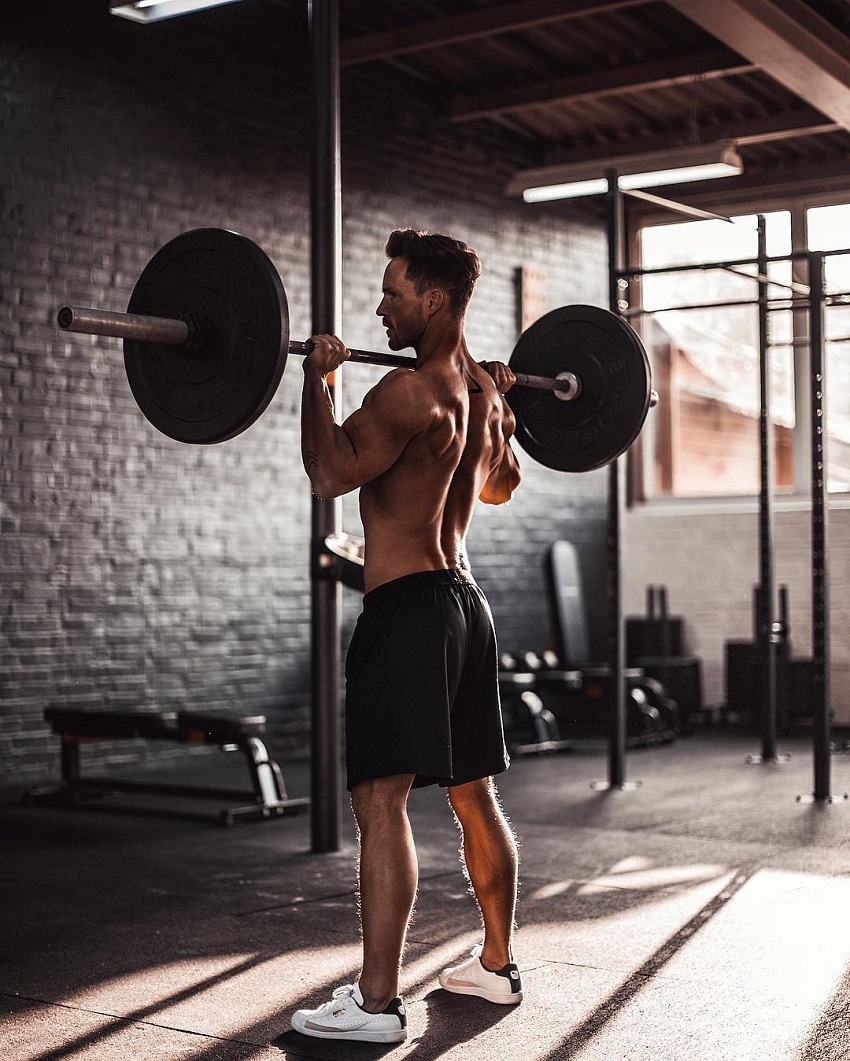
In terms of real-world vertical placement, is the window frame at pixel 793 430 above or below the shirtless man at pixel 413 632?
above

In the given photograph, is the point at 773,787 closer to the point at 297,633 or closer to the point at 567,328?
the point at 297,633

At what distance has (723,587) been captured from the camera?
29.9ft

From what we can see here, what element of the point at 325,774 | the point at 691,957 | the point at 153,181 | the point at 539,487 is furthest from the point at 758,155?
the point at 691,957

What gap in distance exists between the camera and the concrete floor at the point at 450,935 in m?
2.64

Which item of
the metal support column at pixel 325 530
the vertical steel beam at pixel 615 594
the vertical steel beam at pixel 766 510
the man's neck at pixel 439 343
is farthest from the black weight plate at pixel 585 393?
the vertical steel beam at pixel 766 510

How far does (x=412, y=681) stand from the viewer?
8.70 ft

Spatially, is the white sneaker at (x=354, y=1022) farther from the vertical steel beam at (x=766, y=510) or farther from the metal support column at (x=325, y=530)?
the vertical steel beam at (x=766, y=510)

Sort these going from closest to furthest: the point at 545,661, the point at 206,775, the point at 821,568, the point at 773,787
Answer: the point at 821,568 → the point at 773,787 → the point at 206,775 → the point at 545,661

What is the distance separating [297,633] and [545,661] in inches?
66.8

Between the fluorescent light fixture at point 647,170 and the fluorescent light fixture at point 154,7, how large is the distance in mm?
2773

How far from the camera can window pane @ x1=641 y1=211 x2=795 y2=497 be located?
30.7 ft

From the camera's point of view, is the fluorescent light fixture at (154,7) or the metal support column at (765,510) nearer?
the fluorescent light fixture at (154,7)

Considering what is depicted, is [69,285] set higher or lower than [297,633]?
higher

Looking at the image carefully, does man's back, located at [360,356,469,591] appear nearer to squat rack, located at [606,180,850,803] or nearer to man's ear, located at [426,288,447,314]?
man's ear, located at [426,288,447,314]
